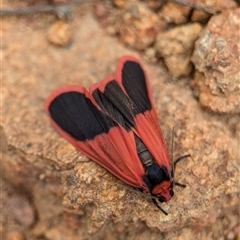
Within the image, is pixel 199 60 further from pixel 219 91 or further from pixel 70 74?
pixel 70 74

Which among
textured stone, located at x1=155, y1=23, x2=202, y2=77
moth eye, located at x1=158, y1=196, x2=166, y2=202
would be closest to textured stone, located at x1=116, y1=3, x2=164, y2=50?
textured stone, located at x1=155, y1=23, x2=202, y2=77

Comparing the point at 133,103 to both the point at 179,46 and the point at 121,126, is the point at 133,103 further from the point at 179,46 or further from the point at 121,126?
the point at 179,46

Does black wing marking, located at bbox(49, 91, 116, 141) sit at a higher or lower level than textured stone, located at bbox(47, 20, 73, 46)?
lower

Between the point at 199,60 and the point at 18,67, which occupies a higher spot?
the point at 18,67

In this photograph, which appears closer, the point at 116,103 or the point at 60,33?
the point at 116,103

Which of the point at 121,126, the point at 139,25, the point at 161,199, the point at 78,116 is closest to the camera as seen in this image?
the point at 161,199

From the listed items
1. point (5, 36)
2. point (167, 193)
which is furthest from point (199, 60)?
point (5, 36)

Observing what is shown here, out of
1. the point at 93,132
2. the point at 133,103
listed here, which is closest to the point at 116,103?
the point at 133,103

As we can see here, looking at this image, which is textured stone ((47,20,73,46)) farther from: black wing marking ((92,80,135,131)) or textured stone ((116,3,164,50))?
black wing marking ((92,80,135,131))
